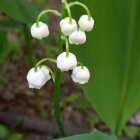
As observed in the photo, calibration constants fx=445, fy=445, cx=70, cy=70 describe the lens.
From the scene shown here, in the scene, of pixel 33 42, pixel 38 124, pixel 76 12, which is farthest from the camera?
pixel 33 42

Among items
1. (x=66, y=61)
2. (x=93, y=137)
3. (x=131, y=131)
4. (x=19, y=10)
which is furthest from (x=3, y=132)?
(x=66, y=61)

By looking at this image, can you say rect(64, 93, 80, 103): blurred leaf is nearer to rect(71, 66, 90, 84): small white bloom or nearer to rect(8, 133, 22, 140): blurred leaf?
rect(8, 133, 22, 140): blurred leaf

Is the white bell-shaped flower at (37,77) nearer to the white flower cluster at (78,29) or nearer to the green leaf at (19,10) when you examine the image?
the white flower cluster at (78,29)

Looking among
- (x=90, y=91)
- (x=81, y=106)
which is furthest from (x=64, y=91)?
(x=90, y=91)

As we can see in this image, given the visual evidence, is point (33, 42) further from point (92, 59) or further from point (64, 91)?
point (92, 59)

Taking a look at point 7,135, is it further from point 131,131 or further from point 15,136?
point 131,131

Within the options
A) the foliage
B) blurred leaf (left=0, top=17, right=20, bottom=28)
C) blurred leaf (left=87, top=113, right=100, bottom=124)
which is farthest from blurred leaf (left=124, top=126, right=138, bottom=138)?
blurred leaf (left=0, top=17, right=20, bottom=28)
